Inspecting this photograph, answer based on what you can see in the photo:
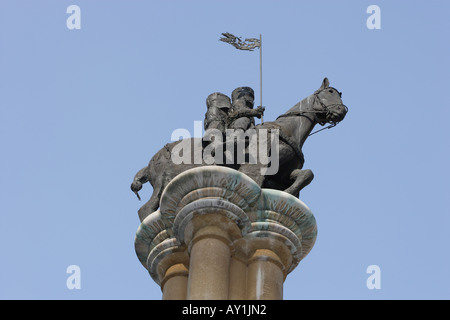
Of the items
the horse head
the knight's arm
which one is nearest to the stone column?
the knight's arm

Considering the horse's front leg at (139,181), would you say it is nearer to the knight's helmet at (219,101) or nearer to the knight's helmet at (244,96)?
the knight's helmet at (219,101)

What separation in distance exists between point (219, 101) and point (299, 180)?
1.65 m

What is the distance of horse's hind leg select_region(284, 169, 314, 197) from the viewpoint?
1220 cm

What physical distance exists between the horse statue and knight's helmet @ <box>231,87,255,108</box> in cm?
42

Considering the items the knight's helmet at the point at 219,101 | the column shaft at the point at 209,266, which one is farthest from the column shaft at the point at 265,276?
the knight's helmet at the point at 219,101

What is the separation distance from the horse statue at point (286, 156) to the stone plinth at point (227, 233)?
17.8 inches

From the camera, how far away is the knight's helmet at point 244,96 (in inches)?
523

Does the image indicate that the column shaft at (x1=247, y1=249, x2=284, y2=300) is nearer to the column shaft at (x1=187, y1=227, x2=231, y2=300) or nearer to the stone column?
the column shaft at (x1=187, y1=227, x2=231, y2=300)

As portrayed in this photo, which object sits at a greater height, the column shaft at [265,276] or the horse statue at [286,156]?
the horse statue at [286,156]
